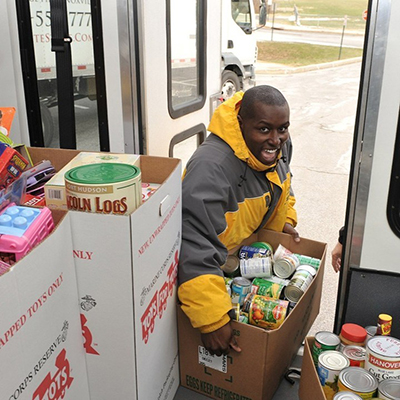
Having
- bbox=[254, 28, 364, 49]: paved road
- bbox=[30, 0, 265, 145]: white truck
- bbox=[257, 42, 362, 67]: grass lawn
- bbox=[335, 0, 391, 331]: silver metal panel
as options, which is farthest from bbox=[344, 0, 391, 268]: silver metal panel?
bbox=[254, 28, 364, 49]: paved road

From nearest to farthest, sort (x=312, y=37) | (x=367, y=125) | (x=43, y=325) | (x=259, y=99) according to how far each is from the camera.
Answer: (x=43, y=325), (x=367, y=125), (x=259, y=99), (x=312, y=37)

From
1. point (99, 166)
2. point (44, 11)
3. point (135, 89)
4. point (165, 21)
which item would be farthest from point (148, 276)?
point (44, 11)

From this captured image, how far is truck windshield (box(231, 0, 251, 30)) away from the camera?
7.51m

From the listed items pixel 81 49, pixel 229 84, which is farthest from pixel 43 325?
pixel 229 84

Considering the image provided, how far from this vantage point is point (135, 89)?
2359 millimetres

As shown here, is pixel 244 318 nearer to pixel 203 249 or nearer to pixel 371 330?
pixel 203 249

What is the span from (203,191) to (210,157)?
180 mm

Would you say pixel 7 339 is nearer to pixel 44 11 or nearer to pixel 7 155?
pixel 7 155

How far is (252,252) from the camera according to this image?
2.08m

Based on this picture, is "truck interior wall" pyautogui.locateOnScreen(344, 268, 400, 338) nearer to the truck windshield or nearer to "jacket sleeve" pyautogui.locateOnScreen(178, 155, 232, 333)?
"jacket sleeve" pyautogui.locateOnScreen(178, 155, 232, 333)

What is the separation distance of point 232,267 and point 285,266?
0.75ft

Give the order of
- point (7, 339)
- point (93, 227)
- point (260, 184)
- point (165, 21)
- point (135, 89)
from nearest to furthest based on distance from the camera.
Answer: point (7, 339) < point (93, 227) < point (260, 184) < point (135, 89) < point (165, 21)

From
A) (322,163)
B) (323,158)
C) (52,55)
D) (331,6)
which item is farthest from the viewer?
(331,6)

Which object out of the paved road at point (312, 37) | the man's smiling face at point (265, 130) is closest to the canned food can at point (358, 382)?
the man's smiling face at point (265, 130)
